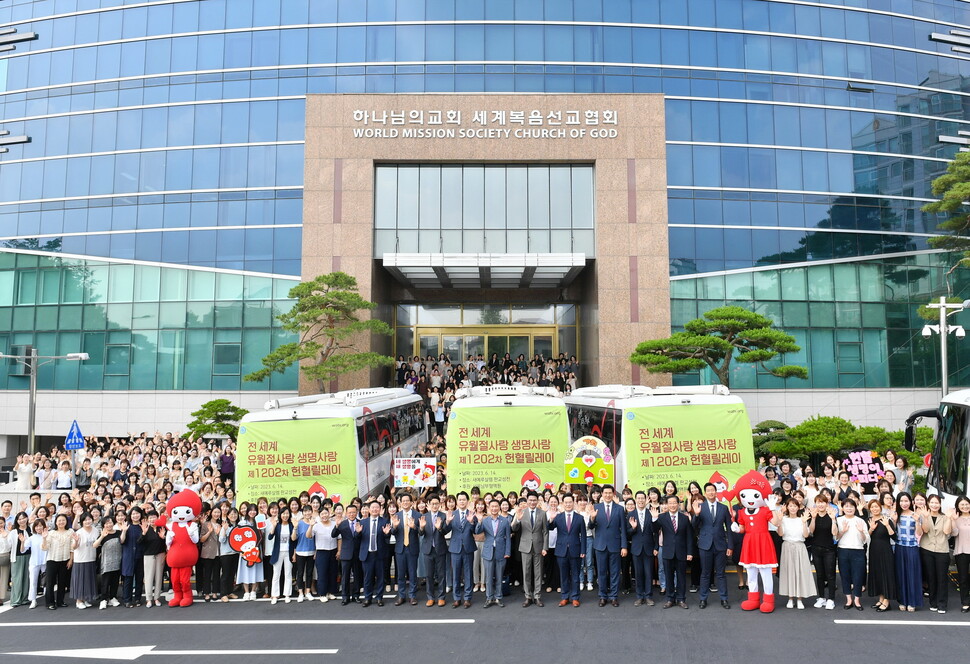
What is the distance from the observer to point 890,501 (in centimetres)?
1013

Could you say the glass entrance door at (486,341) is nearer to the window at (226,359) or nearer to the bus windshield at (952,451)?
the window at (226,359)

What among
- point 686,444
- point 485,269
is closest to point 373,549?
point 686,444

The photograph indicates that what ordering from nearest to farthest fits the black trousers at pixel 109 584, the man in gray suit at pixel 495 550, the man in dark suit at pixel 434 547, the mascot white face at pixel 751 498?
the mascot white face at pixel 751 498 → the man in gray suit at pixel 495 550 → the man in dark suit at pixel 434 547 → the black trousers at pixel 109 584

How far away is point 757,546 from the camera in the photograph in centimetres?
1005

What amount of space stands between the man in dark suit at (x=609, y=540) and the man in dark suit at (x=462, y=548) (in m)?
1.98

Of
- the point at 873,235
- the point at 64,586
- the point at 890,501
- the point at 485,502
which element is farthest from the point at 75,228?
the point at 873,235

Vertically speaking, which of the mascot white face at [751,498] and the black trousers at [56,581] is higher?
the mascot white face at [751,498]

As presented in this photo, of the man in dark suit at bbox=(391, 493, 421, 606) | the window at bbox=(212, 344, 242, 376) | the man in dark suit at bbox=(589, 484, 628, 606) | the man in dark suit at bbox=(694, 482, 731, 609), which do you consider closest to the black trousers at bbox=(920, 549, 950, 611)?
the man in dark suit at bbox=(694, 482, 731, 609)

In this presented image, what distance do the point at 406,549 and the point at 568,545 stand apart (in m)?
2.60

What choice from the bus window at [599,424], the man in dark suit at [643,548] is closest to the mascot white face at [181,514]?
the man in dark suit at [643,548]

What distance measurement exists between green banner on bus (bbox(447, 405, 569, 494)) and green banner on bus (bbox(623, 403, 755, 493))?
165cm

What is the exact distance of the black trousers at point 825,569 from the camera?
33.1 feet

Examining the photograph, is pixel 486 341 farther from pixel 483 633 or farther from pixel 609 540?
pixel 483 633

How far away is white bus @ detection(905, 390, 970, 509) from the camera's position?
37.0 feet
